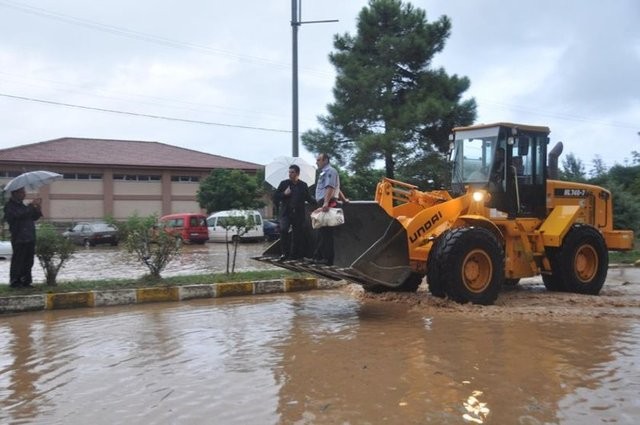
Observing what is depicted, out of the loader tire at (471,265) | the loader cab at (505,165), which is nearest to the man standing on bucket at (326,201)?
the loader tire at (471,265)

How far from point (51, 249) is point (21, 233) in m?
0.52

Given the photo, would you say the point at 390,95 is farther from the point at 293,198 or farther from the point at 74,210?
the point at 74,210

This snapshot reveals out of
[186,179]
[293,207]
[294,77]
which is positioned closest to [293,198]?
[293,207]

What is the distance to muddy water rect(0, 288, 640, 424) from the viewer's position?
435cm

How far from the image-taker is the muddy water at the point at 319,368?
14.3 feet

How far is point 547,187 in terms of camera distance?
34.3ft

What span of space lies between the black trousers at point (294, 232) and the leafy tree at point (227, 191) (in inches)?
1062

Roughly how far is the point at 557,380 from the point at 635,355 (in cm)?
144

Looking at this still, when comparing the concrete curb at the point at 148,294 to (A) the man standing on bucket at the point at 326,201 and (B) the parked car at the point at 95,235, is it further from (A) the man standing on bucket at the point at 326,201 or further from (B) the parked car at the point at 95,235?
(B) the parked car at the point at 95,235

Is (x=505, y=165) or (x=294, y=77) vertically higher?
Answer: (x=294, y=77)

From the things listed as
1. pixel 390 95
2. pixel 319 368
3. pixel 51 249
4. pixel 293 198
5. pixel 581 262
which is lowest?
pixel 319 368

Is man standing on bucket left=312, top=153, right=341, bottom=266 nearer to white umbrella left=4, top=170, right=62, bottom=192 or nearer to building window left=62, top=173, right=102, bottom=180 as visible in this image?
white umbrella left=4, top=170, right=62, bottom=192

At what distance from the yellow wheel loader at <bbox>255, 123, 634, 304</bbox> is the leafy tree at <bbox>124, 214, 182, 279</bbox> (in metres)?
2.03

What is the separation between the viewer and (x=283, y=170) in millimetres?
11891
